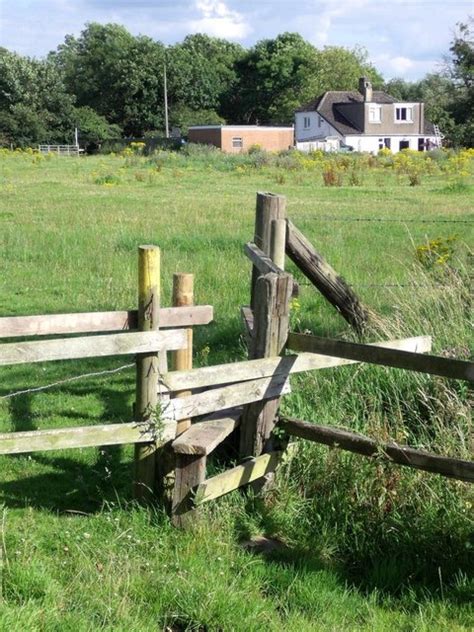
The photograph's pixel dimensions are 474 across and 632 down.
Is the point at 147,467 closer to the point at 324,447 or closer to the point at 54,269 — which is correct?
the point at 324,447

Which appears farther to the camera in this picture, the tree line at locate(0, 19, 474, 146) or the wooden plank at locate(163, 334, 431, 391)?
the tree line at locate(0, 19, 474, 146)

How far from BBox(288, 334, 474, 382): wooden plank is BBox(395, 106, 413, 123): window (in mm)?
79409

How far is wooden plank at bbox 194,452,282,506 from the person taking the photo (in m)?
4.69

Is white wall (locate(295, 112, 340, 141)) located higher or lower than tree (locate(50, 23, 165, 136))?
lower

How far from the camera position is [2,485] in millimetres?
5527

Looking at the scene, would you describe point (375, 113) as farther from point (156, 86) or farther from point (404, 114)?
point (156, 86)

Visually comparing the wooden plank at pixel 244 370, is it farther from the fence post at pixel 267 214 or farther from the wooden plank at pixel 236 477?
the fence post at pixel 267 214

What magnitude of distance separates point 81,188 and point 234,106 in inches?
2906

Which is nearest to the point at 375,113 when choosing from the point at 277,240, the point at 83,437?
the point at 277,240

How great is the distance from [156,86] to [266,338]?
90.1 m

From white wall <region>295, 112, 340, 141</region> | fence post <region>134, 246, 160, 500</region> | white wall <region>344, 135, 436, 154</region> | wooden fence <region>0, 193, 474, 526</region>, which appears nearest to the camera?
wooden fence <region>0, 193, 474, 526</region>

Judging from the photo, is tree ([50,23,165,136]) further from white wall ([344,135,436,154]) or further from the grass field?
the grass field

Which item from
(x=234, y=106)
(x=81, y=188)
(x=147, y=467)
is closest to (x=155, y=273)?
(x=147, y=467)

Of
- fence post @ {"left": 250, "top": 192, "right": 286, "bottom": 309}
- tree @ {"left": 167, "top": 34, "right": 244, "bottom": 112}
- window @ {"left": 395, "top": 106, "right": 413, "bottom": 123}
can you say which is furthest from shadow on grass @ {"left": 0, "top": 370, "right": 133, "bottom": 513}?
tree @ {"left": 167, "top": 34, "right": 244, "bottom": 112}
